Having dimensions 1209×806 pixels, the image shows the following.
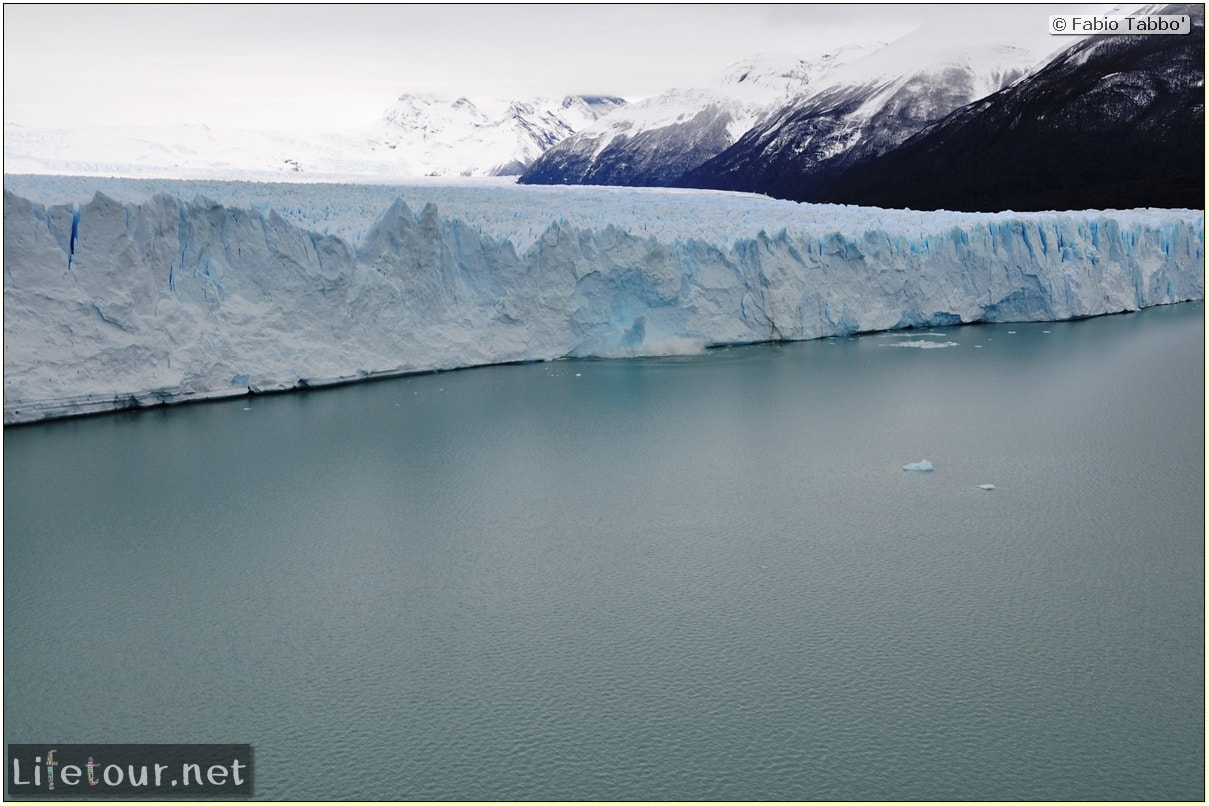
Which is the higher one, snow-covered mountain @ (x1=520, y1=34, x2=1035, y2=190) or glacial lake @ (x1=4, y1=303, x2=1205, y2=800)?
snow-covered mountain @ (x1=520, y1=34, x2=1035, y2=190)

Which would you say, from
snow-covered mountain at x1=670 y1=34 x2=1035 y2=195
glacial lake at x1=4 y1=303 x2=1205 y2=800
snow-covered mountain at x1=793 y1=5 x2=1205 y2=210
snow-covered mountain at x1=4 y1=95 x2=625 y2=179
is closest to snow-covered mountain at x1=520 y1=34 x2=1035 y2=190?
snow-covered mountain at x1=670 y1=34 x2=1035 y2=195

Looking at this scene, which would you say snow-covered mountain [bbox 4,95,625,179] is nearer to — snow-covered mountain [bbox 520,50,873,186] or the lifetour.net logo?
snow-covered mountain [bbox 520,50,873,186]

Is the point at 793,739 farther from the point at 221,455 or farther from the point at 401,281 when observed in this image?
the point at 401,281

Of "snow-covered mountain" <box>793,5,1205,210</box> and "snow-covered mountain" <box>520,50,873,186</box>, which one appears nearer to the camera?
"snow-covered mountain" <box>793,5,1205,210</box>

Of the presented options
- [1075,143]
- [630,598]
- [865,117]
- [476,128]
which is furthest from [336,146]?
[476,128]

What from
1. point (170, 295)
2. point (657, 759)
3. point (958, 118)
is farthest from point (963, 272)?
point (958, 118)

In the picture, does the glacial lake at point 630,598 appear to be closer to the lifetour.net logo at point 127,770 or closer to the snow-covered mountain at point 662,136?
the lifetour.net logo at point 127,770

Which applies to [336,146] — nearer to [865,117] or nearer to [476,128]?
[865,117]
